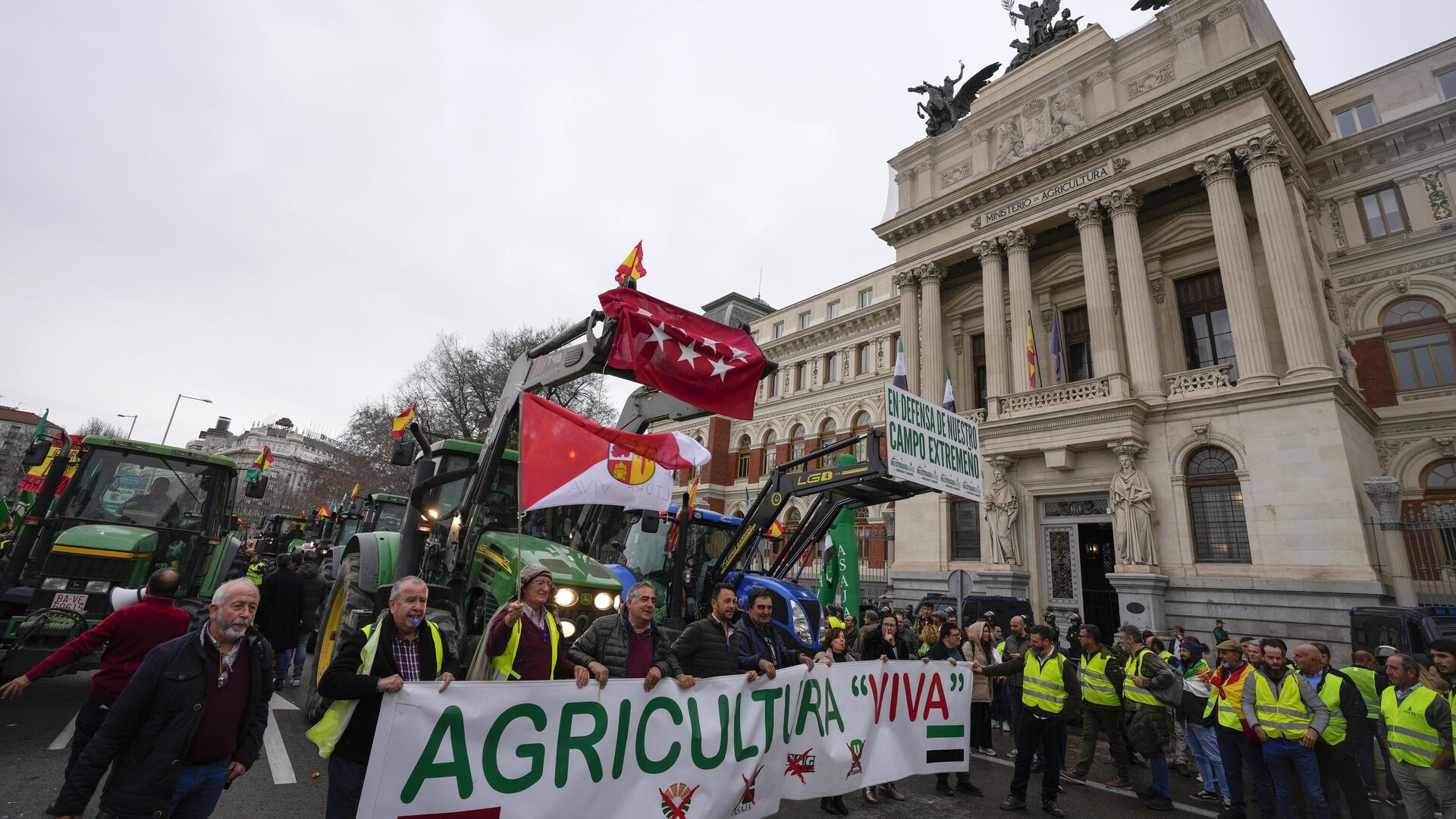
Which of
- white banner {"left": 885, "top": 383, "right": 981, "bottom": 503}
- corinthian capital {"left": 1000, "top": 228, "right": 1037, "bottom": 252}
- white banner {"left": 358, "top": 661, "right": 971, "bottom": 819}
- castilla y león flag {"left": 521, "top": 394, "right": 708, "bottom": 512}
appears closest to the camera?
white banner {"left": 358, "top": 661, "right": 971, "bottom": 819}

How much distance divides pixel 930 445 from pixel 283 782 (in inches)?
323

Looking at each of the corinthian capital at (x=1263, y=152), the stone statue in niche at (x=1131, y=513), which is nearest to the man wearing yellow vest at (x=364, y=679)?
the stone statue in niche at (x=1131, y=513)

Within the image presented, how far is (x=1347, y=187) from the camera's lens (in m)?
20.2

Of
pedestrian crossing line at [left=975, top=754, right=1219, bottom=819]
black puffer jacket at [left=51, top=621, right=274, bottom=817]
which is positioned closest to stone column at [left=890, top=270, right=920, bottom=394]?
pedestrian crossing line at [left=975, top=754, right=1219, bottom=819]

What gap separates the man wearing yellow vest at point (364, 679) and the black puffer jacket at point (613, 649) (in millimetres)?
1099

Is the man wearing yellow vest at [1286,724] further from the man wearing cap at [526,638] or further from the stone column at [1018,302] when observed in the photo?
the stone column at [1018,302]

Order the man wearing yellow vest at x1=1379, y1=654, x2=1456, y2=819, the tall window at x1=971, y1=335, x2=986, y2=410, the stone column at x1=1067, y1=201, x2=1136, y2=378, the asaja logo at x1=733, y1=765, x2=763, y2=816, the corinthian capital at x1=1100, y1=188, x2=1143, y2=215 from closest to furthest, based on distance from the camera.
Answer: the asaja logo at x1=733, y1=765, x2=763, y2=816, the man wearing yellow vest at x1=1379, y1=654, x2=1456, y2=819, the stone column at x1=1067, y1=201, x2=1136, y2=378, the corinthian capital at x1=1100, y1=188, x2=1143, y2=215, the tall window at x1=971, y1=335, x2=986, y2=410

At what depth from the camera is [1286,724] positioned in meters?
5.80

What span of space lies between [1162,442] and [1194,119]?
9.70m

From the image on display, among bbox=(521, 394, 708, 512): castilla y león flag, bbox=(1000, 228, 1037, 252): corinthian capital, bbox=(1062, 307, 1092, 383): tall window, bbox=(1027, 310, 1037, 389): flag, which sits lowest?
bbox=(521, 394, 708, 512): castilla y león flag

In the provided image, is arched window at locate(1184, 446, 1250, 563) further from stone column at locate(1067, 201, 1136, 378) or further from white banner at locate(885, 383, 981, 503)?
white banner at locate(885, 383, 981, 503)

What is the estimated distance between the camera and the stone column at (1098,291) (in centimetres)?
1859

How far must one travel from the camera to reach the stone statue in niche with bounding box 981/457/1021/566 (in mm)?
18891

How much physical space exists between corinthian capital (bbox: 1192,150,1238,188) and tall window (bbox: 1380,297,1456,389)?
6769 millimetres
